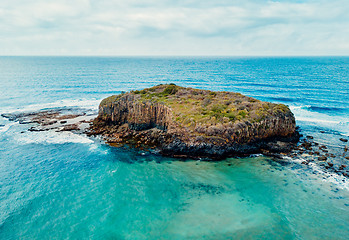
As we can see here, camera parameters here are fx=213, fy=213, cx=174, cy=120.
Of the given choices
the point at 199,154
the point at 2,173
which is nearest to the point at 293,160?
the point at 199,154

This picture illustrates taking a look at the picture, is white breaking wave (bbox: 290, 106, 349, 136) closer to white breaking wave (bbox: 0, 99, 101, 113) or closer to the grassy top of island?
the grassy top of island

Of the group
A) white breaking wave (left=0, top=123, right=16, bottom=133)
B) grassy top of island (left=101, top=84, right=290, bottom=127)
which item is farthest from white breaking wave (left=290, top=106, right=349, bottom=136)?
white breaking wave (left=0, top=123, right=16, bottom=133)

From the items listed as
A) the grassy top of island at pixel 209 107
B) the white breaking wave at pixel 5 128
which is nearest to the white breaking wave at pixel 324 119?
the grassy top of island at pixel 209 107

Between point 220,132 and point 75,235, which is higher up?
point 220,132

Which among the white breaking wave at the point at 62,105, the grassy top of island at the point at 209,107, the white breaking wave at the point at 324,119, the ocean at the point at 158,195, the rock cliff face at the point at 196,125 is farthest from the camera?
the white breaking wave at the point at 62,105

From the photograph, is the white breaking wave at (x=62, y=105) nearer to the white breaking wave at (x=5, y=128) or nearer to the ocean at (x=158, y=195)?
the white breaking wave at (x=5, y=128)

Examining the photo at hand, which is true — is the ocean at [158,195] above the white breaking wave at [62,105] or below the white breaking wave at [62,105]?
below

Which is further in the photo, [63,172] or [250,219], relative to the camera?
[63,172]

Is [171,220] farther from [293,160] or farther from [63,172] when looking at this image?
[293,160]

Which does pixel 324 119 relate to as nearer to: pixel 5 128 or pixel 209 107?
pixel 209 107
